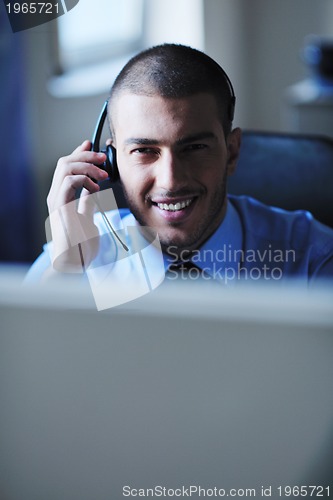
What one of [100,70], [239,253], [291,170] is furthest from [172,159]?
[291,170]

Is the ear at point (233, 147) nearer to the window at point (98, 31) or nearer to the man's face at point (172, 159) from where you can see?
the man's face at point (172, 159)

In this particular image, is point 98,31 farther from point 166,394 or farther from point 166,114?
point 166,394

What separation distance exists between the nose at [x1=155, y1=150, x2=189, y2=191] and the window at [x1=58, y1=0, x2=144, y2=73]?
16cm

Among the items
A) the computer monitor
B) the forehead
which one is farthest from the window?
the computer monitor

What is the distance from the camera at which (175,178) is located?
1.66 feet

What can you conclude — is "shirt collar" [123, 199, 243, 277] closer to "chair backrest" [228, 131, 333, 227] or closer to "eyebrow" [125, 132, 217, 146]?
"eyebrow" [125, 132, 217, 146]

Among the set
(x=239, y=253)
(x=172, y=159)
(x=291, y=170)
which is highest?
(x=172, y=159)

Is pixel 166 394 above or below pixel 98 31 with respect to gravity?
below

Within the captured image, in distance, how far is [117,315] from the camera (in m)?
0.42

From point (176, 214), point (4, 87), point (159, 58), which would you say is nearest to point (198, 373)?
point (176, 214)

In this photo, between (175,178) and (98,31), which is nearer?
(175,178)

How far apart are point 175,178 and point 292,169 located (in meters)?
0.48

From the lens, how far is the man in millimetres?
499

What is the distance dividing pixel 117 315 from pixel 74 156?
0.62ft
